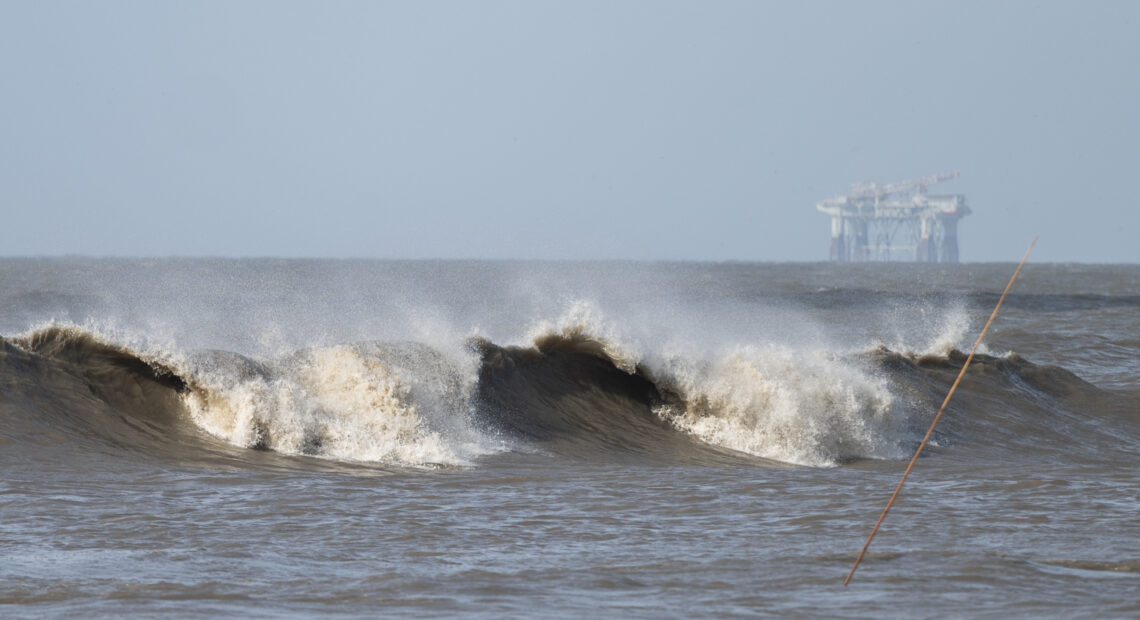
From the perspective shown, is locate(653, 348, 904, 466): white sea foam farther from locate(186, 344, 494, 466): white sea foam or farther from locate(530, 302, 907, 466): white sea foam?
locate(186, 344, 494, 466): white sea foam

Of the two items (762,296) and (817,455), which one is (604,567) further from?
(762,296)

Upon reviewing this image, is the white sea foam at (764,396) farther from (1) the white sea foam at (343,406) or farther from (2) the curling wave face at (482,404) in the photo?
(1) the white sea foam at (343,406)

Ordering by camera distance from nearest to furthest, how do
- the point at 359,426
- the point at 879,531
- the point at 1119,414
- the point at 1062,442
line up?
1. the point at 879,531
2. the point at 359,426
3. the point at 1062,442
4. the point at 1119,414

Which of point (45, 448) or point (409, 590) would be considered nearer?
point (409, 590)

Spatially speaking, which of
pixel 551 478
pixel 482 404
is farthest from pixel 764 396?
pixel 551 478

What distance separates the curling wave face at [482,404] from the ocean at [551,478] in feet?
0.10

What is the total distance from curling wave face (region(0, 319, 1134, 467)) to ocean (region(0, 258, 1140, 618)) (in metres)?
0.03

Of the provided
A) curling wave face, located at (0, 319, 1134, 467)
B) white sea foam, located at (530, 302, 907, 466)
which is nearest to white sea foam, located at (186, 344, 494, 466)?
curling wave face, located at (0, 319, 1134, 467)

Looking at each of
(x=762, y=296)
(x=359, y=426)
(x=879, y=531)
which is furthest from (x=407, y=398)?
(x=762, y=296)

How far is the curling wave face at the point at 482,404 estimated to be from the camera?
35.0 feet

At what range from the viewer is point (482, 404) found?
476 inches

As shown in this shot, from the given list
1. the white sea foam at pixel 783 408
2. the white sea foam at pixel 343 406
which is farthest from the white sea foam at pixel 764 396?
the white sea foam at pixel 343 406

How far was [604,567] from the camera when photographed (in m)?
6.78

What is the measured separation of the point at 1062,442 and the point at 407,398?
22.4ft
